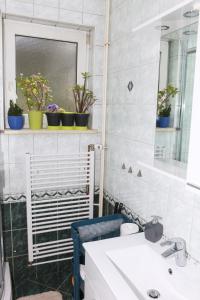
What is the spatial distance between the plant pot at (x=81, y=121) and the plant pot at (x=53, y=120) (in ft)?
0.54

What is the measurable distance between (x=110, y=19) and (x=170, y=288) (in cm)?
203

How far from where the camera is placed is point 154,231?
151 cm

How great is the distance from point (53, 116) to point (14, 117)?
31 centimetres

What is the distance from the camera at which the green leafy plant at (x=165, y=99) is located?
1.46 m

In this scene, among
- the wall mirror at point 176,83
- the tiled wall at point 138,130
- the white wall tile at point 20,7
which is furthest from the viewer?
the white wall tile at point 20,7

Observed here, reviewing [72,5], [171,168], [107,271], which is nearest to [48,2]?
[72,5]

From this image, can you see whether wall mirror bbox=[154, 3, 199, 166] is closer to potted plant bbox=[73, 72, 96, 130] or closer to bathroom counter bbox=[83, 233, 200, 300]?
bathroom counter bbox=[83, 233, 200, 300]

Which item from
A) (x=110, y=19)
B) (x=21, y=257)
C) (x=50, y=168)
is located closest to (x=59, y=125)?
(x=50, y=168)

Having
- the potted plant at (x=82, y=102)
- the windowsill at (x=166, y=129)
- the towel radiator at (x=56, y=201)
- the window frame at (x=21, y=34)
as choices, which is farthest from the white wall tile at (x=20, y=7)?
the windowsill at (x=166, y=129)

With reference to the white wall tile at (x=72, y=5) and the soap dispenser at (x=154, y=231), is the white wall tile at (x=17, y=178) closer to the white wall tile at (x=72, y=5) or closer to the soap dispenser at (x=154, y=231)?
the soap dispenser at (x=154, y=231)

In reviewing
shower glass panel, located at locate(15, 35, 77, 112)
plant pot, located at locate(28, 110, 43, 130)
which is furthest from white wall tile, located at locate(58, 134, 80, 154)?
shower glass panel, located at locate(15, 35, 77, 112)

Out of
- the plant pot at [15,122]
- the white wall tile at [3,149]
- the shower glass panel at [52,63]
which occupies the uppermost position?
the shower glass panel at [52,63]

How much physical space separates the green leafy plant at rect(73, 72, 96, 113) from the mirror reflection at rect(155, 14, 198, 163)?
893mm

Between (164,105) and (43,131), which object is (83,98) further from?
(164,105)
